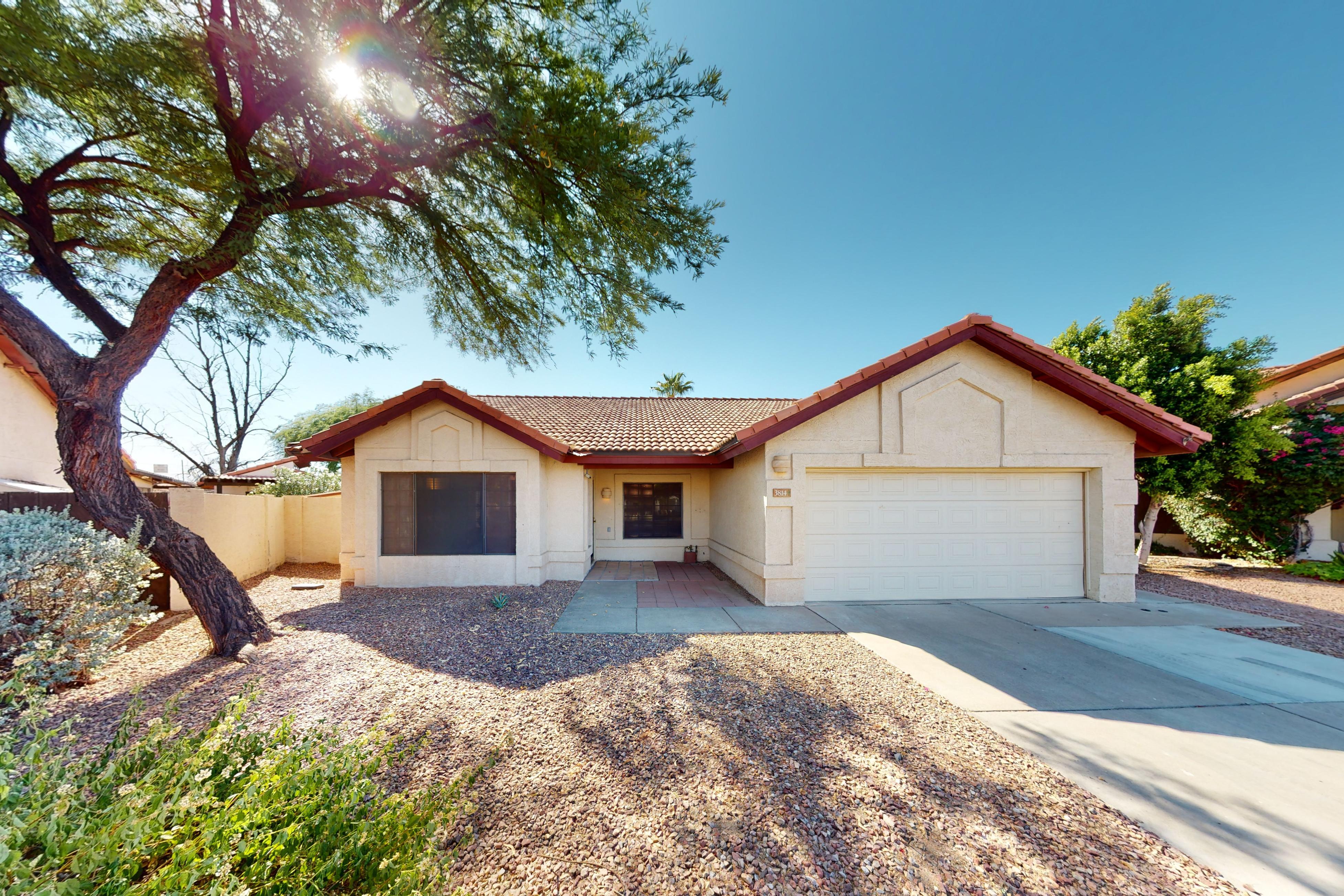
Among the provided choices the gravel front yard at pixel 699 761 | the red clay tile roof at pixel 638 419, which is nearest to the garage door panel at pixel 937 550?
the gravel front yard at pixel 699 761

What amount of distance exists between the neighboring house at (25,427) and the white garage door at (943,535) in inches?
556

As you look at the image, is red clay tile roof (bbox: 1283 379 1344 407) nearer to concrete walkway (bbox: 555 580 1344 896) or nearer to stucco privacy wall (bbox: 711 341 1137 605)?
stucco privacy wall (bbox: 711 341 1137 605)

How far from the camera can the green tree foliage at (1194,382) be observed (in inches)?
388

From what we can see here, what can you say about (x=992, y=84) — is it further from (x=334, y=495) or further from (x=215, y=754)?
(x=334, y=495)

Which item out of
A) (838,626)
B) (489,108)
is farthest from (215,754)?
(838,626)

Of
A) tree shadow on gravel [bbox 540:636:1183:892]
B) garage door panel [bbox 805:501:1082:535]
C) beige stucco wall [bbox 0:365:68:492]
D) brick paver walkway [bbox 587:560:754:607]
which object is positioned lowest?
brick paver walkway [bbox 587:560:754:607]

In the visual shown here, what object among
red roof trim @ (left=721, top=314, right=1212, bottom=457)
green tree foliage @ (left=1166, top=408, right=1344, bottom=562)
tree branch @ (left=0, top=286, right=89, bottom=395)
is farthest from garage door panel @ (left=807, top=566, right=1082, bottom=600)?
tree branch @ (left=0, top=286, right=89, bottom=395)

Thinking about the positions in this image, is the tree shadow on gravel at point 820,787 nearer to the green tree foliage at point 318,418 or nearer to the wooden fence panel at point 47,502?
the wooden fence panel at point 47,502

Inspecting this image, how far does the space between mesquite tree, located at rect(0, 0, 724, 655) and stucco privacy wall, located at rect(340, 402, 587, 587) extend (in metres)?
2.80

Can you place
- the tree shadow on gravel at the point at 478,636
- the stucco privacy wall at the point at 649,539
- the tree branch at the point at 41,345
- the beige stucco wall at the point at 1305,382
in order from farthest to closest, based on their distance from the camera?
the beige stucco wall at the point at 1305,382
the stucco privacy wall at the point at 649,539
the tree branch at the point at 41,345
the tree shadow on gravel at the point at 478,636

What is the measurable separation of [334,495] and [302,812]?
42.0ft

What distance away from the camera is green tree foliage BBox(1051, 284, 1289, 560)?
9.85 meters

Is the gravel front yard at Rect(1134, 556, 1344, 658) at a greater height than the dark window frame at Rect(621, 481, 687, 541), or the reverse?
the dark window frame at Rect(621, 481, 687, 541)

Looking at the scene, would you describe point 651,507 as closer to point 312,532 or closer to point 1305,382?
point 312,532
